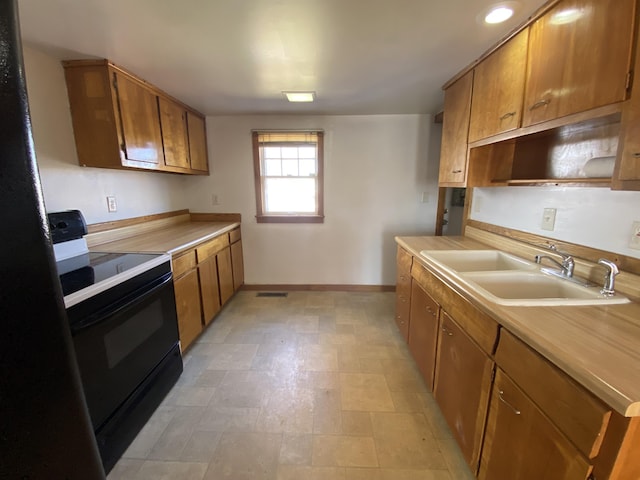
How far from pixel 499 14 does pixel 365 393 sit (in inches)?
89.9

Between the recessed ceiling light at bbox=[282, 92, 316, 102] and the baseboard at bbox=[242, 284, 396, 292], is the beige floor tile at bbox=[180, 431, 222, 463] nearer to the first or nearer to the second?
the baseboard at bbox=[242, 284, 396, 292]

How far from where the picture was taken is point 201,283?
2.37 metres

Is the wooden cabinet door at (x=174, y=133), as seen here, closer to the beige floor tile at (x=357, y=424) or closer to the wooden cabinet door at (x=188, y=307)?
the wooden cabinet door at (x=188, y=307)

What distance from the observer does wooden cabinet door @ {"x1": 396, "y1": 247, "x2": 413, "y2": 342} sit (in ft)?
6.97

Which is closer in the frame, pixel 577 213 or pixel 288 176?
pixel 577 213

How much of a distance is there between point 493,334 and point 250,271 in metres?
2.96

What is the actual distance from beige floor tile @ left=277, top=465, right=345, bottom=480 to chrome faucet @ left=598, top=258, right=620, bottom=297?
1450mm

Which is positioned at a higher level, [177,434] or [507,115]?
[507,115]

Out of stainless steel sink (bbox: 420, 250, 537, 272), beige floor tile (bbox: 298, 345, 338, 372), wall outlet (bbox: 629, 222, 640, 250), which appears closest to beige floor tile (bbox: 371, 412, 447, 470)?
beige floor tile (bbox: 298, 345, 338, 372)

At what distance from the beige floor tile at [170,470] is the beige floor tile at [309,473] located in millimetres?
400

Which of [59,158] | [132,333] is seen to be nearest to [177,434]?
[132,333]

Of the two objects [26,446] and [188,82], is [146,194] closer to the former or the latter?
[188,82]

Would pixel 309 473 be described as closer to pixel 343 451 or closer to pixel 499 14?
pixel 343 451

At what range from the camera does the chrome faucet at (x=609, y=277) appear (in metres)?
1.08
